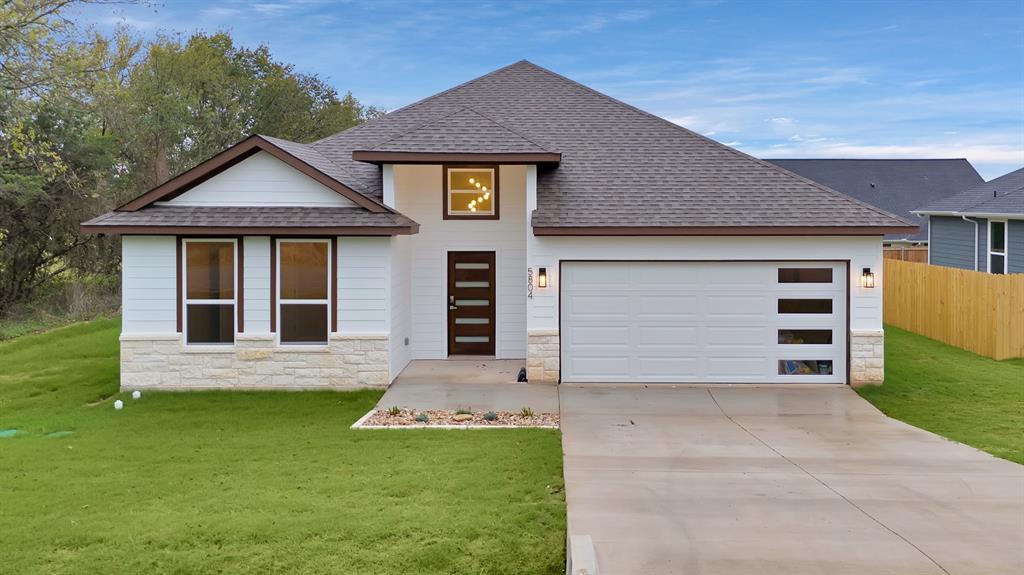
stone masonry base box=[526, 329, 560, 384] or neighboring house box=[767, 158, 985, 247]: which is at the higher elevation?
neighboring house box=[767, 158, 985, 247]

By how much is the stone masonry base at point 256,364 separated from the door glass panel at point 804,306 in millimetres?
6906

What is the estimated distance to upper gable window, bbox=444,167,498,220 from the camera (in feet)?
55.4

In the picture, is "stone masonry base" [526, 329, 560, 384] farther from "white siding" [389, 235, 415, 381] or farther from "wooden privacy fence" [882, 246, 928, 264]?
"wooden privacy fence" [882, 246, 928, 264]

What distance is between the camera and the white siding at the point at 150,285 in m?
14.2

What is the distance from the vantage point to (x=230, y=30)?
41531 mm

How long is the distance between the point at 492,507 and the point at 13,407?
10092 millimetres

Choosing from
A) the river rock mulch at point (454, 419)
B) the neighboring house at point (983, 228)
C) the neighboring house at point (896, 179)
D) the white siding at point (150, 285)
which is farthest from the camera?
the neighboring house at point (896, 179)

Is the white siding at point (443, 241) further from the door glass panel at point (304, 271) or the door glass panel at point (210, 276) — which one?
the door glass panel at point (210, 276)

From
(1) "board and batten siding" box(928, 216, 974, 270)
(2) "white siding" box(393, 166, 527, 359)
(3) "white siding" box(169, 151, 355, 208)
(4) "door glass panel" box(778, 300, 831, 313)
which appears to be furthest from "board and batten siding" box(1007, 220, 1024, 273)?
(3) "white siding" box(169, 151, 355, 208)

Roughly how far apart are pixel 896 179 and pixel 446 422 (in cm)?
3680

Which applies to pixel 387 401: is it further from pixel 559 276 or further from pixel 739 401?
pixel 739 401

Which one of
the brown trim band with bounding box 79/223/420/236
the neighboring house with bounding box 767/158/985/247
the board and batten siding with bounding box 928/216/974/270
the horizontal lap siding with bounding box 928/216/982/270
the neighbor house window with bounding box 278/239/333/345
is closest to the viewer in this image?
the brown trim band with bounding box 79/223/420/236

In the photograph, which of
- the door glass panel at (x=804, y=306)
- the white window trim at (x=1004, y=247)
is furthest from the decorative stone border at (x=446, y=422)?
the white window trim at (x=1004, y=247)

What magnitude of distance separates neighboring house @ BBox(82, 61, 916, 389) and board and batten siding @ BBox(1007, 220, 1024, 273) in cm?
1086
